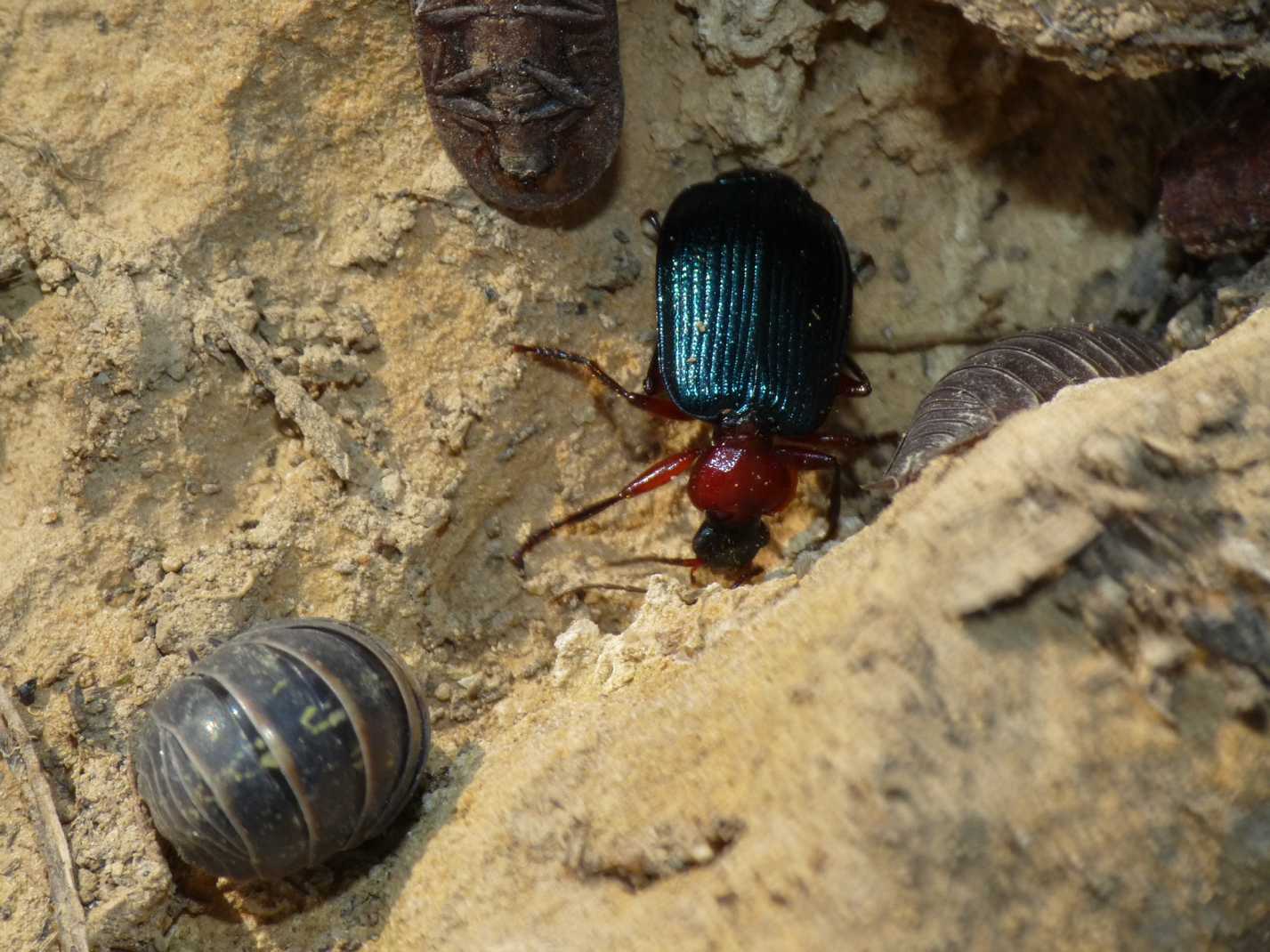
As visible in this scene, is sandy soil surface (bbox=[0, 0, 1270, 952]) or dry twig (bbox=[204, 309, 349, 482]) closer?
sandy soil surface (bbox=[0, 0, 1270, 952])

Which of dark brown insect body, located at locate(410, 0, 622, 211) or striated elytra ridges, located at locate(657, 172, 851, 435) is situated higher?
dark brown insect body, located at locate(410, 0, 622, 211)

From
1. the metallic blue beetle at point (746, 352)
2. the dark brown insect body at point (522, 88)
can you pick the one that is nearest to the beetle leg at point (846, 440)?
the metallic blue beetle at point (746, 352)

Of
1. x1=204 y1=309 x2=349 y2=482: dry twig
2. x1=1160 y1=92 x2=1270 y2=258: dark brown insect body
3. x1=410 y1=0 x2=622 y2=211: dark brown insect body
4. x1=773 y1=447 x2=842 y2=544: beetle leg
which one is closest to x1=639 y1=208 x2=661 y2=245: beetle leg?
x1=410 y1=0 x2=622 y2=211: dark brown insect body

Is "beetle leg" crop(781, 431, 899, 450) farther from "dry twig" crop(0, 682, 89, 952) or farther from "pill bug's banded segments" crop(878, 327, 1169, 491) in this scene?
"dry twig" crop(0, 682, 89, 952)

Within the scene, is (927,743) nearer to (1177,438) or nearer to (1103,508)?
(1103,508)

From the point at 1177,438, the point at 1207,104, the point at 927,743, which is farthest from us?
the point at 1207,104

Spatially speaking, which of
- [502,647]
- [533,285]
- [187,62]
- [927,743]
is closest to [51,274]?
[187,62]

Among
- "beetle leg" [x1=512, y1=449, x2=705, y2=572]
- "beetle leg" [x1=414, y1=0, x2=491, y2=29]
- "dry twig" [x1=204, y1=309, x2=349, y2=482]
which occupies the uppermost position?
"beetle leg" [x1=414, y1=0, x2=491, y2=29]

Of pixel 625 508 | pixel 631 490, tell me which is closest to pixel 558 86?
pixel 631 490
